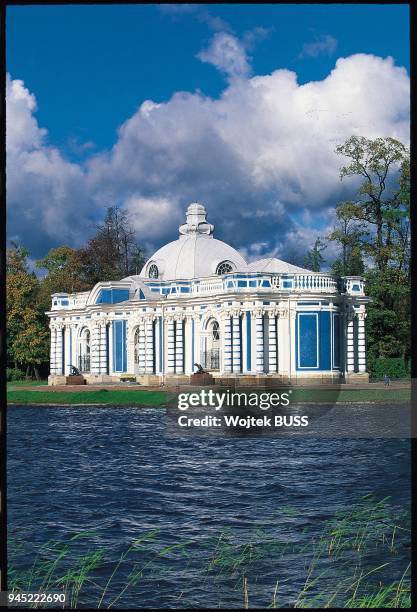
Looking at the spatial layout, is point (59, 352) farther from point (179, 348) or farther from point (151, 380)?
point (179, 348)

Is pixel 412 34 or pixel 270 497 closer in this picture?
pixel 412 34

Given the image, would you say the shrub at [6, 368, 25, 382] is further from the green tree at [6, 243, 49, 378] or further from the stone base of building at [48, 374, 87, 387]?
the stone base of building at [48, 374, 87, 387]

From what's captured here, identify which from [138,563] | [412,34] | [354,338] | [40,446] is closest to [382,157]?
[354,338]

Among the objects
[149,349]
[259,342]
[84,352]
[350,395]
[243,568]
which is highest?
[259,342]

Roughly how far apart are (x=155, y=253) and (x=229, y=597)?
30.7m

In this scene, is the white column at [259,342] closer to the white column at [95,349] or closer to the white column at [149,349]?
the white column at [149,349]

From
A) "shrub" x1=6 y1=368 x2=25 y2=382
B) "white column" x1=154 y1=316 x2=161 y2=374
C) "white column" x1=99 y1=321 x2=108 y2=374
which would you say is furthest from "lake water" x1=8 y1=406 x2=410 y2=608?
"shrub" x1=6 y1=368 x2=25 y2=382

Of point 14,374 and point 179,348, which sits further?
point 14,374

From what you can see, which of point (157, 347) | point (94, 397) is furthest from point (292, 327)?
point (94, 397)

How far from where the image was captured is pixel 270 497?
12.2 metres

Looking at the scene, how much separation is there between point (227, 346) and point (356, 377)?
447cm

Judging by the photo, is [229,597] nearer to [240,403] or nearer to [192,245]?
[240,403]

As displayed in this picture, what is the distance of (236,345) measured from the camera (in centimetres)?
2927

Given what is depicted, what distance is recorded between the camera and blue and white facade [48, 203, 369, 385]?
29.3 metres
